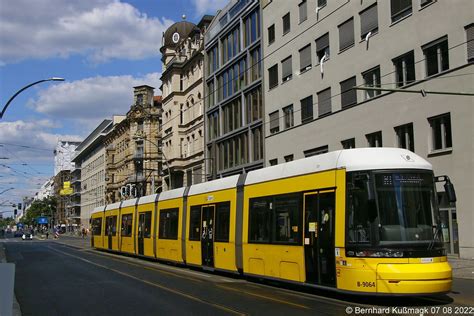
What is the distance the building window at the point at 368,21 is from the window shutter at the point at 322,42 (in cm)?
350

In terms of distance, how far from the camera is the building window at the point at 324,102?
33.6 m

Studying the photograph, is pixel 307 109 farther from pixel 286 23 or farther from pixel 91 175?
pixel 91 175

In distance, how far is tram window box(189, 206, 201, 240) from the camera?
19797 mm

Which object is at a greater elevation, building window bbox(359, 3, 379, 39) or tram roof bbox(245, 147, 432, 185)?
building window bbox(359, 3, 379, 39)

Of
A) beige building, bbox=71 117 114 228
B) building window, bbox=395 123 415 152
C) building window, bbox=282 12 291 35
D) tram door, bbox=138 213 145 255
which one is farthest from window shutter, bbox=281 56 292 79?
beige building, bbox=71 117 114 228

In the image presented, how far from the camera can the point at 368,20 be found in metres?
30.2

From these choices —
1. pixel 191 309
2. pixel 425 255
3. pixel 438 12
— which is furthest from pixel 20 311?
pixel 438 12

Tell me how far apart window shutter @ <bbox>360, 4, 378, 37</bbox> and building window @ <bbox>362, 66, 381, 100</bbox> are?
2107 mm

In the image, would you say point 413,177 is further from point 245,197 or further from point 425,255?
point 245,197

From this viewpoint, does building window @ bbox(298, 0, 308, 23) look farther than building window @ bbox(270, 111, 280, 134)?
No

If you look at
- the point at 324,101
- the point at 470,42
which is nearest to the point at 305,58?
the point at 324,101

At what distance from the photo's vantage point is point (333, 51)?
33188mm

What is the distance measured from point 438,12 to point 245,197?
1439cm

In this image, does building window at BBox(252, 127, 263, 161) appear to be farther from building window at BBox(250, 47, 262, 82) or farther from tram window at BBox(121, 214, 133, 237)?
tram window at BBox(121, 214, 133, 237)
